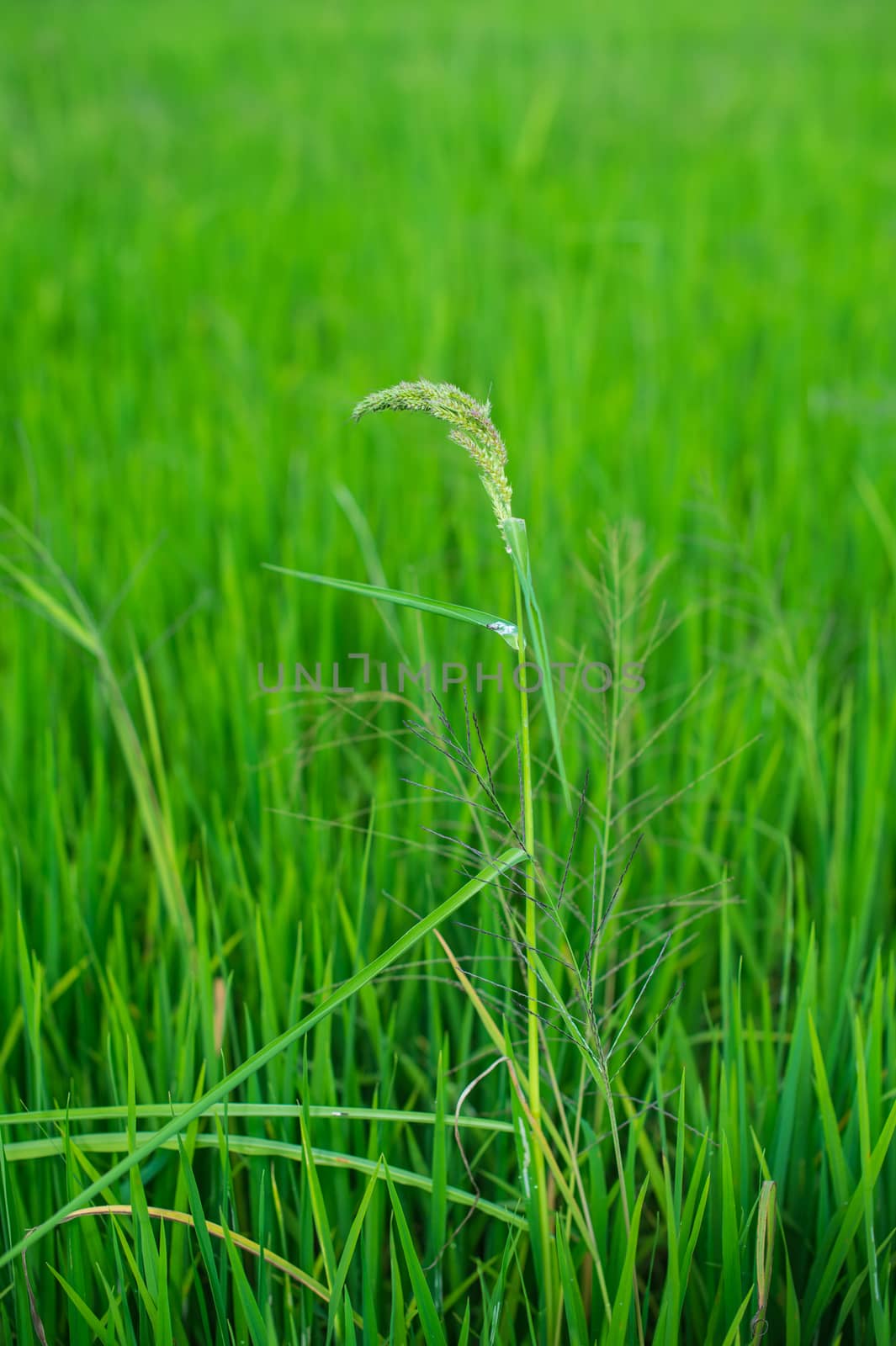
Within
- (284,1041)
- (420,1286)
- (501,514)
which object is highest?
(501,514)

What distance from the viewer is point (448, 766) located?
81 centimetres

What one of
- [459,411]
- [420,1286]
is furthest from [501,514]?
[420,1286]

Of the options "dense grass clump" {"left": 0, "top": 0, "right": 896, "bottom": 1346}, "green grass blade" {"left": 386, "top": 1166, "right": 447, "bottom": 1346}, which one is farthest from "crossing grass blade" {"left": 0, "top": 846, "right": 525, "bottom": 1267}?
"green grass blade" {"left": 386, "top": 1166, "right": 447, "bottom": 1346}

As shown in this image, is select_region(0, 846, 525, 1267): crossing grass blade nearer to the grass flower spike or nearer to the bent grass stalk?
the bent grass stalk

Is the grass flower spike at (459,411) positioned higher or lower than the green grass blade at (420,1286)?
higher

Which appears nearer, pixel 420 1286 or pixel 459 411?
pixel 459 411

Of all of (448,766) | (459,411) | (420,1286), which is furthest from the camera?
(448,766)

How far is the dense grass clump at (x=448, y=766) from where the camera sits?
1.73ft

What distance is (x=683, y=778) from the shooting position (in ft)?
2.85

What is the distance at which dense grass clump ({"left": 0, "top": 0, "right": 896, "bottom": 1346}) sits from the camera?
53cm

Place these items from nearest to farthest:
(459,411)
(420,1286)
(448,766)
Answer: (459,411) < (420,1286) < (448,766)

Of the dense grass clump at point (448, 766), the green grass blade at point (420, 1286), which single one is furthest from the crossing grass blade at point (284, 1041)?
the green grass blade at point (420, 1286)

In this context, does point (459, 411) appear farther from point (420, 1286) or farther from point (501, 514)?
point (420, 1286)

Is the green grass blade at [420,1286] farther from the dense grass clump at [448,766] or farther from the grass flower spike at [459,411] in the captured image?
the grass flower spike at [459,411]
